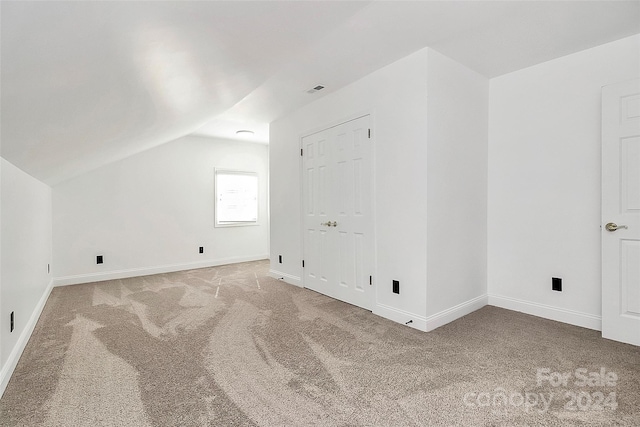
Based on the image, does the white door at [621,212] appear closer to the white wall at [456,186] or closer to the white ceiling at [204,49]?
the white ceiling at [204,49]

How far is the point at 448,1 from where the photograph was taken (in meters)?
2.02

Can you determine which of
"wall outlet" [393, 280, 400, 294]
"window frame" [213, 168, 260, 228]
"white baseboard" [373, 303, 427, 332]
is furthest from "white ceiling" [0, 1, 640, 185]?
"window frame" [213, 168, 260, 228]

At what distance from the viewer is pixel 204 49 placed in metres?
1.58

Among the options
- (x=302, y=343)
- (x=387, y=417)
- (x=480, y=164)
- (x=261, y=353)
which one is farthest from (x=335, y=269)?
(x=387, y=417)

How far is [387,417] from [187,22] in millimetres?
1984

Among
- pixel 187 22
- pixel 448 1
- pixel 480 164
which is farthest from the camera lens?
pixel 480 164

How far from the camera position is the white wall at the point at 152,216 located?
4.58 m

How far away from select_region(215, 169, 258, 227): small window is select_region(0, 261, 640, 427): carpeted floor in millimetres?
2975

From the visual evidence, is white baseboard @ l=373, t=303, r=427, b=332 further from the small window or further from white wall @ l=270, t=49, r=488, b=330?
the small window

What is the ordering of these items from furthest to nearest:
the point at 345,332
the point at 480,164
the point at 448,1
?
the point at 480,164, the point at 345,332, the point at 448,1

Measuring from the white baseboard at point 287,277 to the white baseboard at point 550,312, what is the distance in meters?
2.28

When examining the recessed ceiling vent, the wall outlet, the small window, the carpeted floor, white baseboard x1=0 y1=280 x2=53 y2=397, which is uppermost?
the recessed ceiling vent

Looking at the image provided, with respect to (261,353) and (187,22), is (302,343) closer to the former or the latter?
(261,353)

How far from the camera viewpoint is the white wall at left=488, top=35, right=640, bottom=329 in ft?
8.91
